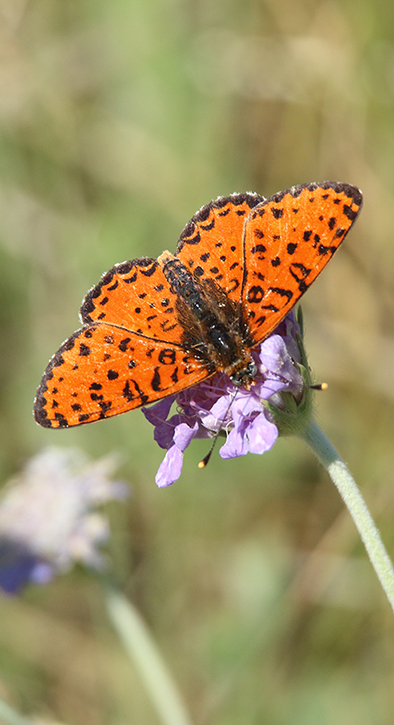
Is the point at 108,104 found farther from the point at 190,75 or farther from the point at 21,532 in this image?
the point at 21,532

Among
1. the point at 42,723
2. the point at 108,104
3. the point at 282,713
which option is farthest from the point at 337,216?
the point at 108,104

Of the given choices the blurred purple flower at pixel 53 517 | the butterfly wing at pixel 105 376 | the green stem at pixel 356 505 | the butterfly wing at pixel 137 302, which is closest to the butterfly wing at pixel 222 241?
the butterfly wing at pixel 137 302

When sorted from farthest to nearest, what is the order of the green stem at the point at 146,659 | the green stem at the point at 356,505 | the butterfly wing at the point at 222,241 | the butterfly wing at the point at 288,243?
the green stem at the point at 146,659 → the butterfly wing at the point at 222,241 → the butterfly wing at the point at 288,243 → the green stem at the point at 356,505

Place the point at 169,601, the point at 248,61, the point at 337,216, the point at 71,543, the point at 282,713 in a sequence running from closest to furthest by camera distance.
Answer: the point at 337,216 < the point at 71,543 < the point at 282,713 < the point at 169,601 < the point at 248,61

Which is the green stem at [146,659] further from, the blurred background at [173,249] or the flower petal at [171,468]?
the flower petal at [171,468]

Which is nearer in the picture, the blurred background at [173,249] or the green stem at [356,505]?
the green stem at [356,505]

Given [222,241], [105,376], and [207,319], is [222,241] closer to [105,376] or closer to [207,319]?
[207,319]

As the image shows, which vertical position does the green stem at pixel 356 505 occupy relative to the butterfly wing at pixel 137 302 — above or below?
below

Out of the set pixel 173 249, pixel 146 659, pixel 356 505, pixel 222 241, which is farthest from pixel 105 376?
pixel 173 249
